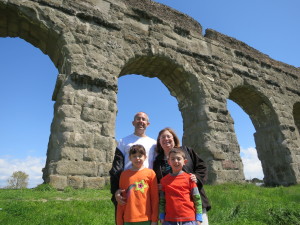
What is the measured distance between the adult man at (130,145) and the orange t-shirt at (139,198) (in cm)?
15

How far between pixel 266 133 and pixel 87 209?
8402mm

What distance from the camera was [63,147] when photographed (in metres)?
5.16

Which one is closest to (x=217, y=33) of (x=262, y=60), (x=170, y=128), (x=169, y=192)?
(x=262, y=60)

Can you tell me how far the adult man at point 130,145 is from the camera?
2.60m

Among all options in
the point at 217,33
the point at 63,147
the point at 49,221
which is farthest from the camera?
the point at 217,33

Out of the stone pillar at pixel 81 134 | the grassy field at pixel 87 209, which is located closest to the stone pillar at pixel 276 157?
the grassy field at pixel 87 209

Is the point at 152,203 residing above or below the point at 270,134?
below

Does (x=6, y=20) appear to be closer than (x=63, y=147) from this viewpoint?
No

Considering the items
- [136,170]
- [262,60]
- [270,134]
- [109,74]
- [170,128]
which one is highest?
[262,60]

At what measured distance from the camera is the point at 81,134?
5438 mm

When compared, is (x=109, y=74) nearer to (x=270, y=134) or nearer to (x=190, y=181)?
(x=190, y=181)

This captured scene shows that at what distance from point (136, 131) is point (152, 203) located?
2.89ft

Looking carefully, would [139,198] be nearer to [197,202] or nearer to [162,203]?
[162,203]

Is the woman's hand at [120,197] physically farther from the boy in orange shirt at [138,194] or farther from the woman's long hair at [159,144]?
the woman's long hair at [159,144]
